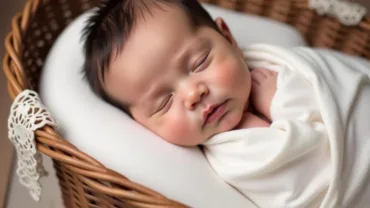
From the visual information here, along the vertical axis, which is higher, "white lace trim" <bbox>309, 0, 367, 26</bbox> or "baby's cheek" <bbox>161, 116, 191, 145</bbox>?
"white lace trim" <bbox>309, 0, 367, 26</bbox>

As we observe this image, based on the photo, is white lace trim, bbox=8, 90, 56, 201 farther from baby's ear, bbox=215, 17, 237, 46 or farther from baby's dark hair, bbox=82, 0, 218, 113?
baby's ear, bbox=215, 17, 237, 46

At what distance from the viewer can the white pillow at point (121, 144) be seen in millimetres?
891

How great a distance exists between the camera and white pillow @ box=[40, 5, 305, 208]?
2.92 ft

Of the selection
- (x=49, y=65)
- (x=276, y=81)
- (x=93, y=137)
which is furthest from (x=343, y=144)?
(x=49, y=65)

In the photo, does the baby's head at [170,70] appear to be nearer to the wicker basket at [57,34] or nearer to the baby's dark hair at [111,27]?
the baby's dark hair at [111,27]

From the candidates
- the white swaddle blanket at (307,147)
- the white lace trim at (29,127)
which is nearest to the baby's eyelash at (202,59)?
the white swaddle blanket at (307,147)

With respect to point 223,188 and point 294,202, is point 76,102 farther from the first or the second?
point 294,202

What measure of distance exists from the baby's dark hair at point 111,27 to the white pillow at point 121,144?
4cm

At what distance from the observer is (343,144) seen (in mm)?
862

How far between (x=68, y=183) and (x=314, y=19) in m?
0.64

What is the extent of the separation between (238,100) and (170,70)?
0.12 m

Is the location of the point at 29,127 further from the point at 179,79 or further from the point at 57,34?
the point at 57,34

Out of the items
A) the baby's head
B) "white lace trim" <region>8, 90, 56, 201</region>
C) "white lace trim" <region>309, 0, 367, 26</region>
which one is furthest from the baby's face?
"white lace trim" <region>309, 0, 367, 26</region>

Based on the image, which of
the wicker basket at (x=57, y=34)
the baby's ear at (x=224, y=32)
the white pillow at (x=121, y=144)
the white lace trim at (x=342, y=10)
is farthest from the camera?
the white lace trim at (x=342, y=10)
